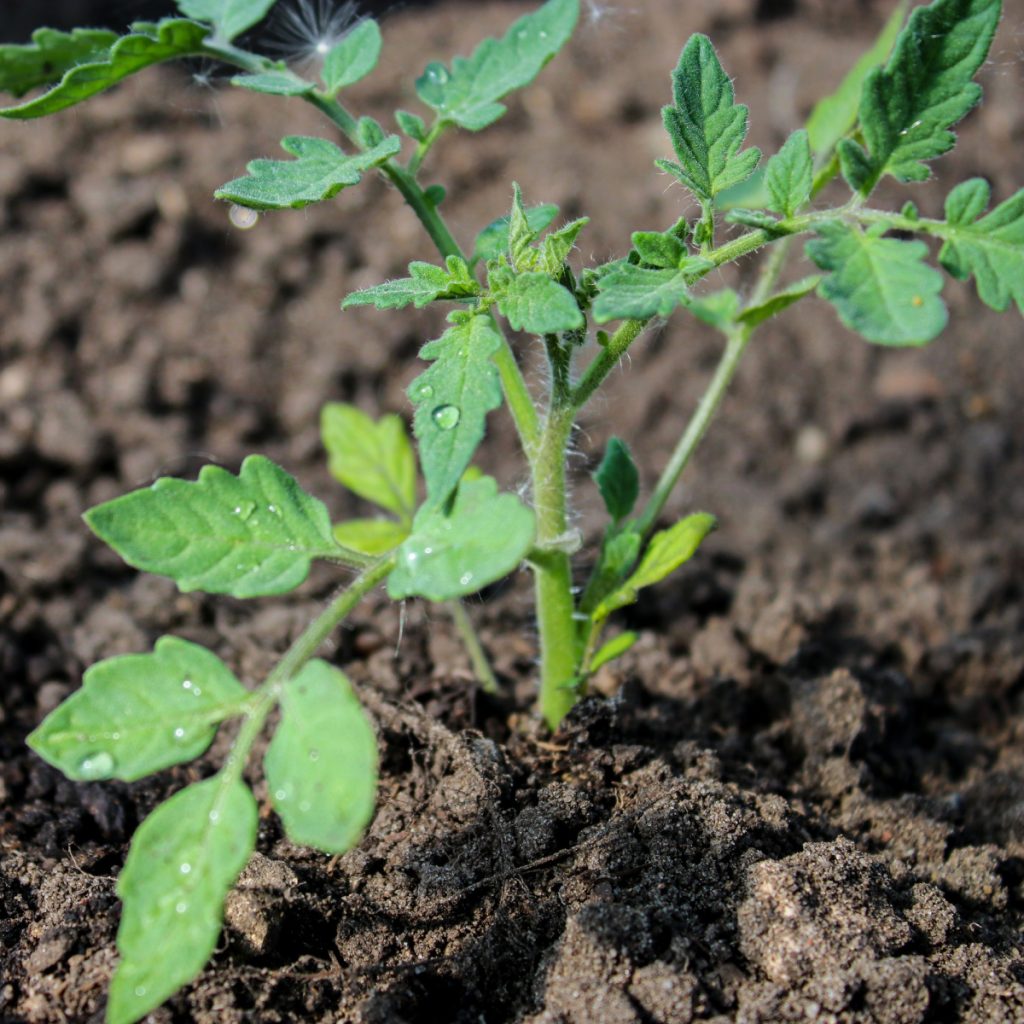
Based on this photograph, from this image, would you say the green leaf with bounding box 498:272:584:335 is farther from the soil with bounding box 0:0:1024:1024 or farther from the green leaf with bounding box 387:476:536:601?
the soil with bounding box 0:0:1024:1024

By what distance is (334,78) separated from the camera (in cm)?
172

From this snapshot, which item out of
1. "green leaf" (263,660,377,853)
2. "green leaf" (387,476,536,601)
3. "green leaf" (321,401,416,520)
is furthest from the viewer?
"green leaf" (321,401,416,520)

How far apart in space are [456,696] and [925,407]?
1671 millimetres

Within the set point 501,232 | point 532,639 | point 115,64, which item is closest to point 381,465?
point 532,639

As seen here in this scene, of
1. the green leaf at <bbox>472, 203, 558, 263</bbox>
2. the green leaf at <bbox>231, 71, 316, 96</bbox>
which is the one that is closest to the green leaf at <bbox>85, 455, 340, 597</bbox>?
the green leaf at <bbox>472, 203, 558, 263</bbox>

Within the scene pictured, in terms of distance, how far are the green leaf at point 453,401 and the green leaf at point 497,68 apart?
459 millimetres

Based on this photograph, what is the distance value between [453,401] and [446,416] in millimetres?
21

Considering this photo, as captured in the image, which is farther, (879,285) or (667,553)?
(667,553)

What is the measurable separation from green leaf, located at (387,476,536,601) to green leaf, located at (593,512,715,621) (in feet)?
1.36

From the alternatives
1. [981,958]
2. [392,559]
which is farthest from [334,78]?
[981,958]

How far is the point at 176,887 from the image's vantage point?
3.90 ft

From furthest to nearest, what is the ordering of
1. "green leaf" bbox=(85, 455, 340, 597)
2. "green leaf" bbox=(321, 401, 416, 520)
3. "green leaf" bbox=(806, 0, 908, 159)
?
1. "green leaf" bbox=(321, 401, 416, 520)
2. "green leaf" bbox=(806, 0, 908, 159)
3. "green leaf" bbox=(85, 455, 340, 597)

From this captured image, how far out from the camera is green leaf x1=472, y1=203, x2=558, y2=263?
160 cm

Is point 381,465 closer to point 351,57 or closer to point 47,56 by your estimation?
point 351,57
